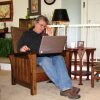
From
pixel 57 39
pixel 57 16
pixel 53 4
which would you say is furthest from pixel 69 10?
pixel 57 39

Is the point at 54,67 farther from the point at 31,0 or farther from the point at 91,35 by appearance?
the point at 31,0

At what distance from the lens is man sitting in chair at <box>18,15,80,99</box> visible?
313 centimetres

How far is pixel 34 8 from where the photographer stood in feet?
24.2

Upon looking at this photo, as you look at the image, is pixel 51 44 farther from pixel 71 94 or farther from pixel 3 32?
pixel 3 32

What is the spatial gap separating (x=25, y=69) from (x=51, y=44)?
52 centimetres

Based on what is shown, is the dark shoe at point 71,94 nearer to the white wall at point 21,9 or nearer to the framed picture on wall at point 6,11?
the white wall at point 21,9

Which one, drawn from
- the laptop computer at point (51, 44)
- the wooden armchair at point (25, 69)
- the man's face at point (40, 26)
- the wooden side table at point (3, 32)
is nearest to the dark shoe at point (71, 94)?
the wooden armchair at point (25, 69)

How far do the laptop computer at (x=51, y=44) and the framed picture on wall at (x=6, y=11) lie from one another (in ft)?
15.9

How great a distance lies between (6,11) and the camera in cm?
807

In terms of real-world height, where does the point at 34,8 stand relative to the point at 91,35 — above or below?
above

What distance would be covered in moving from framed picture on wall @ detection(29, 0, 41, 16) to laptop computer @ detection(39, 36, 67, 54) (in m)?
4.04

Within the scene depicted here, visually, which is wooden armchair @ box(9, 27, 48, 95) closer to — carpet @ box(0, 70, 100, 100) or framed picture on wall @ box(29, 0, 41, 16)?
carpet @ box(0, 70, 100, 100)

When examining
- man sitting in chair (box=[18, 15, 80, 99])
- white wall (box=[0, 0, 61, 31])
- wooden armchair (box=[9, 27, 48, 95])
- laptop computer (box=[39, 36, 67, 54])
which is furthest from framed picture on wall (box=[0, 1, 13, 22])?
laptop computer (box=[39, 36, 67, 54])

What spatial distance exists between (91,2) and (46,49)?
140 inches
